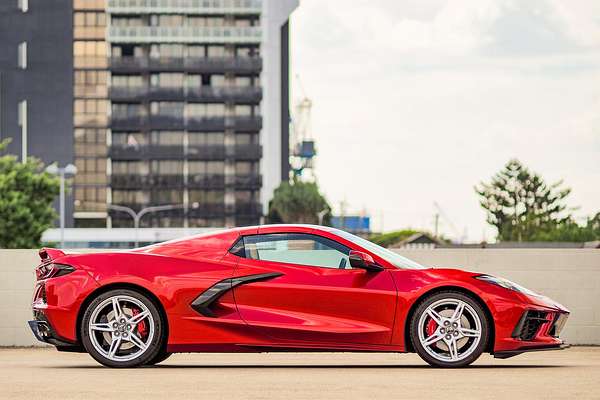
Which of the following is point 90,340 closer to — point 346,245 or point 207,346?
point 207,346

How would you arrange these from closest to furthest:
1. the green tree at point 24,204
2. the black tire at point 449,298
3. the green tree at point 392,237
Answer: the black tire at point 449,298, the green tree at point 24,204, the green tree at point 392,237

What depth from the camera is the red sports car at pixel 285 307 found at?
34.2 feet

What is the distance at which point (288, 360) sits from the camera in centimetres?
1215

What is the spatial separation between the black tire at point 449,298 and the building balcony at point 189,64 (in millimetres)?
111733

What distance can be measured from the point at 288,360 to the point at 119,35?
111501mm

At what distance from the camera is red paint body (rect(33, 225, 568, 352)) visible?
34.3 ft

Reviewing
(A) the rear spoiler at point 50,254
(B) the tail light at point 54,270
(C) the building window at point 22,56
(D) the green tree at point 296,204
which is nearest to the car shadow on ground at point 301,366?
(B) the tail light at point 54,270

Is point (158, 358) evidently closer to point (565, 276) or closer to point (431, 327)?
point (431, 327)

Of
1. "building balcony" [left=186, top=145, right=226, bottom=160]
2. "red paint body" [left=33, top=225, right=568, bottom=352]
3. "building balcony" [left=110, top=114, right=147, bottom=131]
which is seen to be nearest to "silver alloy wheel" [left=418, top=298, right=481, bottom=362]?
"red paint body" [left=33, top=225, right=568, bottom=352]

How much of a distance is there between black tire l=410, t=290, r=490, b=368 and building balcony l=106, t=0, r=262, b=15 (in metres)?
112

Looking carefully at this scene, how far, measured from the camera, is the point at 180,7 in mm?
121562

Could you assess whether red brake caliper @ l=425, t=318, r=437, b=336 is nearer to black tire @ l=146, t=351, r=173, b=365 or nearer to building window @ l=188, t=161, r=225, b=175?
black tire @ l=146, t=351, r=173, b=365

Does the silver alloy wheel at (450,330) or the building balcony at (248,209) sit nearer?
the silver alloy wheel at (450,330)

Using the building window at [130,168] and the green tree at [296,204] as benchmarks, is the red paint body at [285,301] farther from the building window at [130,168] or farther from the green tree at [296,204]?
the building window at [130,168]
